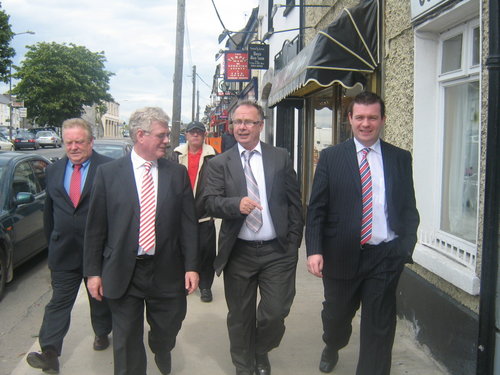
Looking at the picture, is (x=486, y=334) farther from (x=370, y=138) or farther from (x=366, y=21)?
(x=366, y=21)

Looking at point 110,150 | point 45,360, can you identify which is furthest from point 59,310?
point 110,150

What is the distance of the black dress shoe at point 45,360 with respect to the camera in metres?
3.45

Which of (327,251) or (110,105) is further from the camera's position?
(110,105)

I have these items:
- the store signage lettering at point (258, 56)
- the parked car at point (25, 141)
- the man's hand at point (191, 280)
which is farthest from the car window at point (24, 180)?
the parked car at point (25, 141)

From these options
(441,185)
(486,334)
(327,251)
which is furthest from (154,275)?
(441,185)

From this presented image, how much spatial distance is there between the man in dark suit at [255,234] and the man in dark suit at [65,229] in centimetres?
107

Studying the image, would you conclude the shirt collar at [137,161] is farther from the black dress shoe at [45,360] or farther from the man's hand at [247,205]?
the black dress shoe at [45,360]

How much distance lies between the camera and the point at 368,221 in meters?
2.96

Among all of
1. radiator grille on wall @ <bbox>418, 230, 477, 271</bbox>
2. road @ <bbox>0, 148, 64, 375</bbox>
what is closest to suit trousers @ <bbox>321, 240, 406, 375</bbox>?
radiator grille on wall @ <bbox>418, 230, 477, 271</bbox>

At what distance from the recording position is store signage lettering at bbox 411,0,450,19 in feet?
12.2

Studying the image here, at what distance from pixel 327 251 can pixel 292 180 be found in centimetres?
54

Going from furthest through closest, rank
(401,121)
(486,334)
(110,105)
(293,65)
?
(110,105), (293,65), (401,121), (486,334)

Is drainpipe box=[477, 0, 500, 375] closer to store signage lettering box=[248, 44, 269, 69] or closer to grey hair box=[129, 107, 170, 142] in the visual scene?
grey hair box=[129, 107, 170, 142]

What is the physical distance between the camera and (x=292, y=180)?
3.31m
